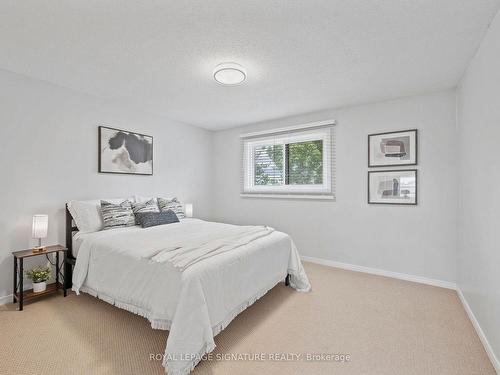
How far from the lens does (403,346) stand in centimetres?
192

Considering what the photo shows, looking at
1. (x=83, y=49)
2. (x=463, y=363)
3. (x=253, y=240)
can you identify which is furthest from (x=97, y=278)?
(x=463, y=363)

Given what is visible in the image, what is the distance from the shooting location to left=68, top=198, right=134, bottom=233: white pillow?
284 cm

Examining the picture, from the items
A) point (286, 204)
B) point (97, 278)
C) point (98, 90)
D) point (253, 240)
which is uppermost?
point (98, 90)

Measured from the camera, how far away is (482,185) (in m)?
2.00

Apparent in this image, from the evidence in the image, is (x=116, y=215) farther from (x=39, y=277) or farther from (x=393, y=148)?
(x=393, y=148)

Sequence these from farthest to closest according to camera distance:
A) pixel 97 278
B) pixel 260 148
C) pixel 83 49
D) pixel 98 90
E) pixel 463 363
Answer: pixel 260 148, pixel 98 90, pixel 97 278, pixel 83 49, pixel 463 363

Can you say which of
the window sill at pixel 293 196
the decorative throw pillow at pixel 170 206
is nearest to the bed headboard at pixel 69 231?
the decorative throw pillow at pixel 170 206

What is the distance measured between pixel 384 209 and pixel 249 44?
8.82 ft

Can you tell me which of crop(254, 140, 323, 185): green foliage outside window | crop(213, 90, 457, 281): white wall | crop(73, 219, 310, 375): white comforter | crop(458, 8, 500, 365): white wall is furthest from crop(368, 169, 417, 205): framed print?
crop(73, 219, 310, 375): white comforter

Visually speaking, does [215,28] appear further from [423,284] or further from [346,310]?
[423,284]

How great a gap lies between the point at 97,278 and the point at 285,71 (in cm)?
275

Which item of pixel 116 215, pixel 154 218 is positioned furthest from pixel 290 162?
pixel 116 215

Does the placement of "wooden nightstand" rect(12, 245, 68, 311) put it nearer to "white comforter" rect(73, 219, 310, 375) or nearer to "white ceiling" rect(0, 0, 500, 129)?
"white comforter" rect(73, 219, 310, 375)

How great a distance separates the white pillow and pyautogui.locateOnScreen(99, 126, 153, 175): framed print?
0.59 m
